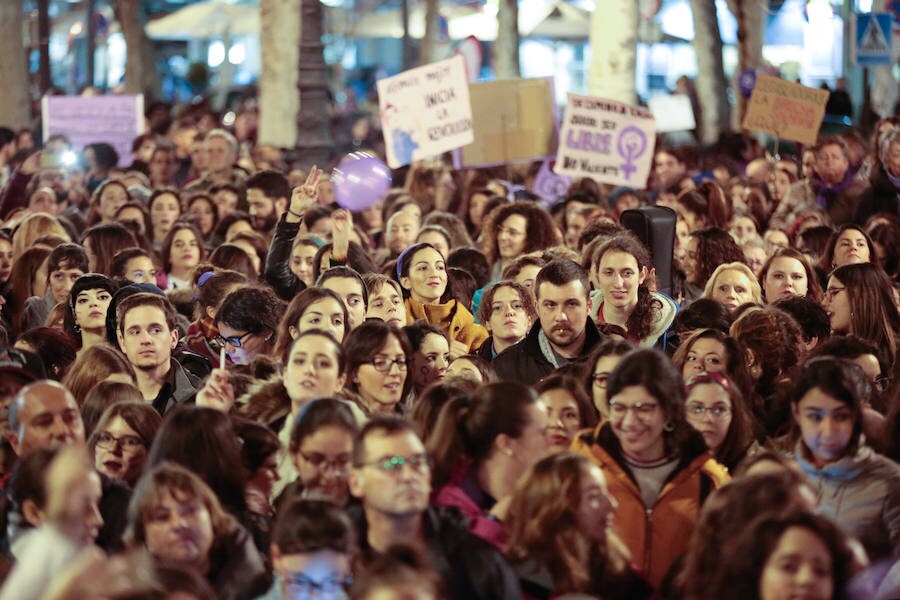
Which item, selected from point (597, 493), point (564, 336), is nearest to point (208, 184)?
point (564, 336)

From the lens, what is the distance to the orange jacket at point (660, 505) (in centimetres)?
651

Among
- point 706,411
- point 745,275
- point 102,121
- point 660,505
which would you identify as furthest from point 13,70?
point 660,505

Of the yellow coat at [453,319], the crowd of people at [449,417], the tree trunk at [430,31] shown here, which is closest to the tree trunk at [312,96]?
the crowd of people at [449,417]

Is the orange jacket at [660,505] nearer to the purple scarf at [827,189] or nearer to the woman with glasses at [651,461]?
the woman with glasses at [651,461]

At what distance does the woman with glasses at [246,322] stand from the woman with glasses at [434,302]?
1.23m

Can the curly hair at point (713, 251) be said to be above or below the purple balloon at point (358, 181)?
below

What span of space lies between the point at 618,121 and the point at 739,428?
8.58 metres

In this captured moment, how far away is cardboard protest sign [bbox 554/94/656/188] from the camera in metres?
15.6

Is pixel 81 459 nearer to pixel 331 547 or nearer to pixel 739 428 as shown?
pixel 331 547

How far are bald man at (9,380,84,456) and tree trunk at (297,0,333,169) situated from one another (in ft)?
45.4

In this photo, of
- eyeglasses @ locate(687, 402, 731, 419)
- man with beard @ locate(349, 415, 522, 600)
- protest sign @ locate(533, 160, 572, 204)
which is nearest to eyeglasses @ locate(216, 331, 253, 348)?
eyeglasses @ locate(687, 402, 731, 419)

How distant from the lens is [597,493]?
5910 mm

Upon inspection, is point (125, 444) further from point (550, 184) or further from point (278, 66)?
point (278, 66)

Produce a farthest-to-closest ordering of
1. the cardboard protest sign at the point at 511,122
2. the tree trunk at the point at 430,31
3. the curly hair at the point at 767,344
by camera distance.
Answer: the tree trunk at the point at 430,31
the cardboard protest sign at the point at 511,122
the curly hair at the point at 767,344
